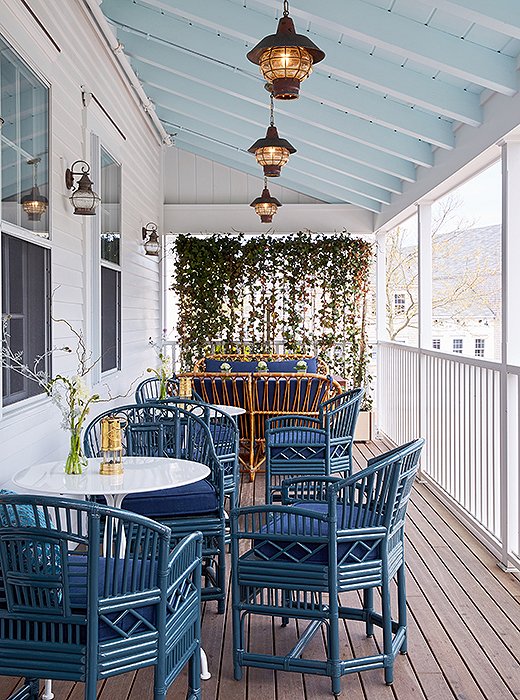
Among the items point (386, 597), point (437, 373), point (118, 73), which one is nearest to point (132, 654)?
point (386, 597)

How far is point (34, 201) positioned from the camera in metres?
4.41

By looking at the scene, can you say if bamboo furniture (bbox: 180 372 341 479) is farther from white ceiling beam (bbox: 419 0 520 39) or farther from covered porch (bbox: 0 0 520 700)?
white ceiling beam (bbox: 419 0 520 39)

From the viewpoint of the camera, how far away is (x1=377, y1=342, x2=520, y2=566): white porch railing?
4.99 m

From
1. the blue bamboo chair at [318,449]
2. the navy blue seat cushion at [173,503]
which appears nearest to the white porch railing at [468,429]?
the blue bamboo chair at [318,449]

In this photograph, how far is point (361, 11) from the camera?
187 inches

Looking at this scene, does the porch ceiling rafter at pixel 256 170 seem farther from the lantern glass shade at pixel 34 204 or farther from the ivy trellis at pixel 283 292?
the lantern glass shade at pixel 34 204

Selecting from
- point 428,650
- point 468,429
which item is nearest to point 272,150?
point 468,429

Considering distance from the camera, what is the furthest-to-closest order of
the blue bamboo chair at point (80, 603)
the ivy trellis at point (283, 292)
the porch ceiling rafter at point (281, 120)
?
the ivy trellis at point (283, 292) < the porch ceiling rafter at point (281, 120) < the blue bamboo chair at point (80, 603)

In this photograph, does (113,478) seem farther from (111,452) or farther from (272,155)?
(272,155)

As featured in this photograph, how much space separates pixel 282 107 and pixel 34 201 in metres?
3.33

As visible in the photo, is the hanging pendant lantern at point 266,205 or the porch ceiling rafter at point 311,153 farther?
the hanging pendant lantern at point 266,205

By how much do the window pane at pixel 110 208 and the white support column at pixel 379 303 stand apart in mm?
4219

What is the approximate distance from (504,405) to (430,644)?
5.60 ft

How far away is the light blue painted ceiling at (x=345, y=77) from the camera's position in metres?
4.68
